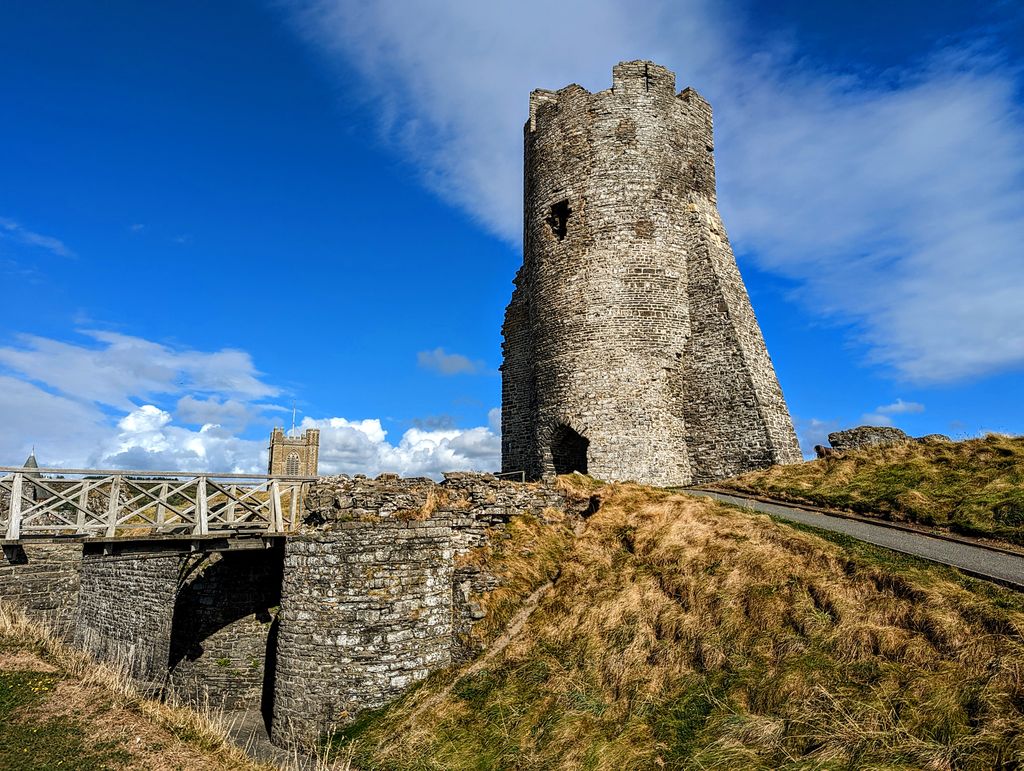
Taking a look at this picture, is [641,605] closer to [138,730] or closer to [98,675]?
[138,730]

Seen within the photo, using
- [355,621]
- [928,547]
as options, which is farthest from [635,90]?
[355,621]

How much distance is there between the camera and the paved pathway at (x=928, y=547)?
8.71m

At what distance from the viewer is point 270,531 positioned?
12625 mm

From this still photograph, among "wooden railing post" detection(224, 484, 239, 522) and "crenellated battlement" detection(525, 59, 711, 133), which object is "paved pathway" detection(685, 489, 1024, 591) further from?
"crenellated battlement" detection(525, 59, 711, 133)

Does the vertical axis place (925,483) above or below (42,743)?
above

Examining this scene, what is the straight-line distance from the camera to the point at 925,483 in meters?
12.9

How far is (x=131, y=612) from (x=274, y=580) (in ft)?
11.6

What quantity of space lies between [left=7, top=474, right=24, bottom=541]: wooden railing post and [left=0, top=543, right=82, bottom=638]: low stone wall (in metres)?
6.04

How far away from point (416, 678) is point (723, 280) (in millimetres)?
14589

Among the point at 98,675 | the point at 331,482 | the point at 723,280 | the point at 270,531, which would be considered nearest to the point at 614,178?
the point at 723,280

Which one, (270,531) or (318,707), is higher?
(270,531)

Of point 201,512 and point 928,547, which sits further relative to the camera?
point 201,512

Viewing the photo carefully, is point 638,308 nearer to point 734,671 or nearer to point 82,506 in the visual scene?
point 734,671

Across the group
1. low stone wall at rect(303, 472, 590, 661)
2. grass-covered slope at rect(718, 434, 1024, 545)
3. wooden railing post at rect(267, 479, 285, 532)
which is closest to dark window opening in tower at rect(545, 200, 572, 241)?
grass-covered slope at rect(718, 434, 1024, 545)
